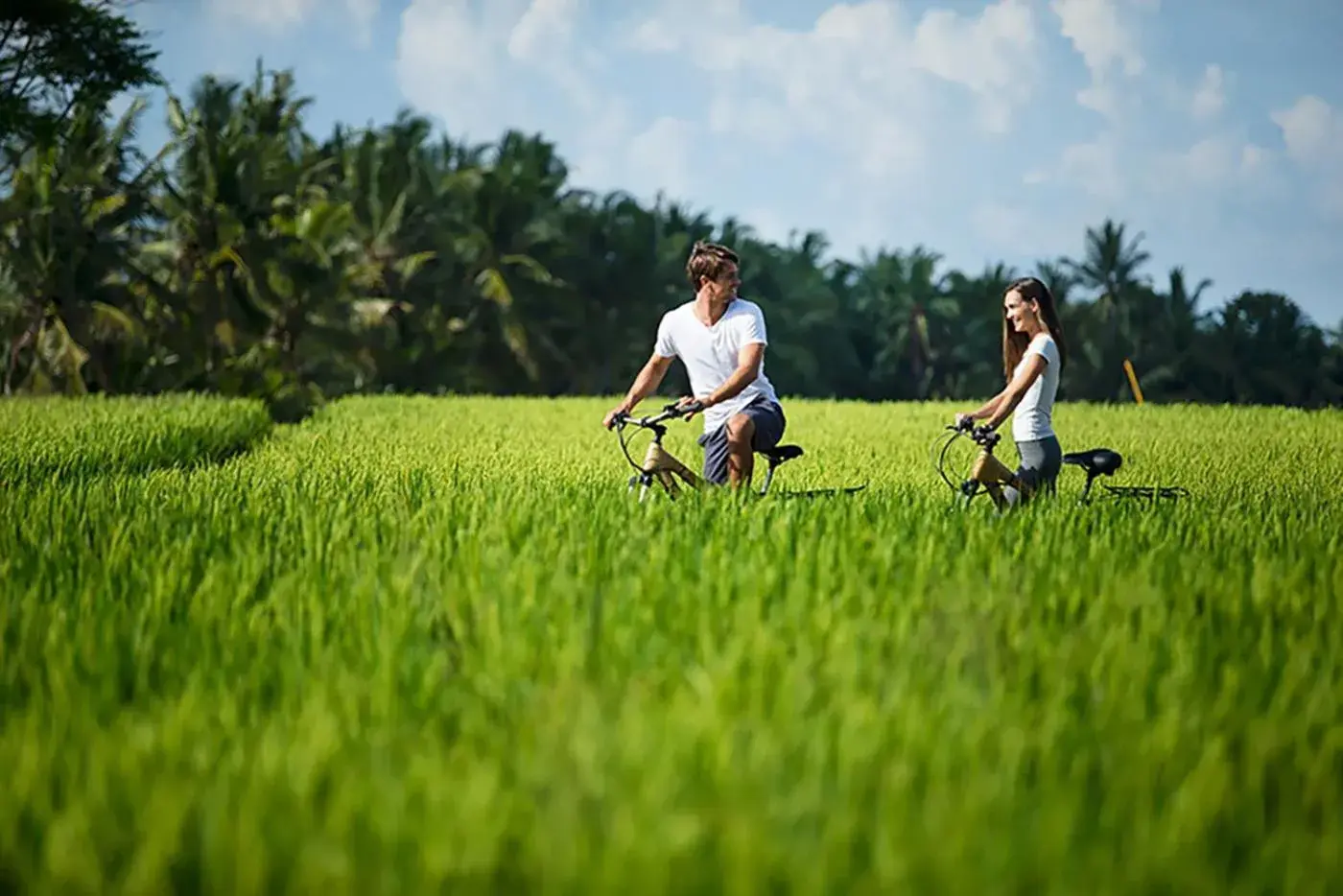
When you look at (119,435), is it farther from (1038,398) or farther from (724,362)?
(1038,398)

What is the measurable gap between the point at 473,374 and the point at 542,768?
123 feet

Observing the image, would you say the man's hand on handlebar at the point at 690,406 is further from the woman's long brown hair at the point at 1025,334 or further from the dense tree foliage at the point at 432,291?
the dense tree foliage at the point at 432,291

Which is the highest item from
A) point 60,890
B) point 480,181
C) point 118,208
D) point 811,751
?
point 480,181

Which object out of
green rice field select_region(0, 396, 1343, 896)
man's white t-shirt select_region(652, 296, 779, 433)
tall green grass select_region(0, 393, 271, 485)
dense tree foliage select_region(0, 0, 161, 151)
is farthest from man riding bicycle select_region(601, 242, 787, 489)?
dense tree foliage select_region(0, 0, 161, 151)

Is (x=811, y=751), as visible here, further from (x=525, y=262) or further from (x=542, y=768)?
(x=525, y=262)

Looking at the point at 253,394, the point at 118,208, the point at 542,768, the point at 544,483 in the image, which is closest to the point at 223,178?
the point at 118,208

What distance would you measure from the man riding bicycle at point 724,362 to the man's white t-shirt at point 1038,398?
1177 millimetres

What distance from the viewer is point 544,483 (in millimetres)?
7547

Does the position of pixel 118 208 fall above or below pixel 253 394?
above

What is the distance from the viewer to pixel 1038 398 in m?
6.28

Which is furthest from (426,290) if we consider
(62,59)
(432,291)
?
(62,59)

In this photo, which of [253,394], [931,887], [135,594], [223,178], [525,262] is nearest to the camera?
[931,887]

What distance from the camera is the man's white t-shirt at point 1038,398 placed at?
6172 mm

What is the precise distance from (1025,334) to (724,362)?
152 centimetres
